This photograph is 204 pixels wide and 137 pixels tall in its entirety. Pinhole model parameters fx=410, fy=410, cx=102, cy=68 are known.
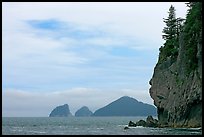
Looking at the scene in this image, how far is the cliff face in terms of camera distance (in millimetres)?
55625

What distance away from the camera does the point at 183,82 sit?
200 feet

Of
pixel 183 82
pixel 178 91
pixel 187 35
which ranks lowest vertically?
pixel 178 91

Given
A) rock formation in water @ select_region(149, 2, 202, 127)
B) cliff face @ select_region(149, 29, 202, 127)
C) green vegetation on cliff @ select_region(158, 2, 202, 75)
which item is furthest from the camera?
green vegetation on cliff @ select_region(158, 2, 202, 75)

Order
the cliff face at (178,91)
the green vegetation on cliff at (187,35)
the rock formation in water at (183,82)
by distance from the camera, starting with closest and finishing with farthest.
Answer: the cliff face at (178,91) < the rock formation in water at (183,82) < the green vegetation on cliff at (187,35)

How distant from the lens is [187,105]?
58031mm

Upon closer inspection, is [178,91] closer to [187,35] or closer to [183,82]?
[183,82]

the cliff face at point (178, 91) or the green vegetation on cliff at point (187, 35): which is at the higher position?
the green vegetation on cliff at point (187, 35)

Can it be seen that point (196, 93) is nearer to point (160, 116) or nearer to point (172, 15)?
point (160, 116)

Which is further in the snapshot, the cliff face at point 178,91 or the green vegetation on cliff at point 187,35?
the green vegetation on cliff at point 187,35

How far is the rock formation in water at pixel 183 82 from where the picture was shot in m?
56.1

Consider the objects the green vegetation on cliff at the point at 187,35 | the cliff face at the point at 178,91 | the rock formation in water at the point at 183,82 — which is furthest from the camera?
the green vegetation on cliff at the point at 187,35

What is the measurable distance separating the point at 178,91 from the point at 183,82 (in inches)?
69.1

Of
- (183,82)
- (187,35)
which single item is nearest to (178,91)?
(183,82)

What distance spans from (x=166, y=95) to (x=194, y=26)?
13.7m
